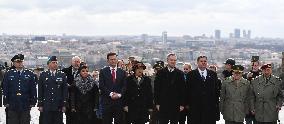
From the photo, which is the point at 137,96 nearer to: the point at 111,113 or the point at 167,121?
the point at 111,113

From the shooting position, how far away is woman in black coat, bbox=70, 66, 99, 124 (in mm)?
8289

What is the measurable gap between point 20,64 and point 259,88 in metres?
4.11

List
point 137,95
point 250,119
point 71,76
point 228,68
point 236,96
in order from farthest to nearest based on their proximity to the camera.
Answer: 1. point 228,68
2. point 71,76
3. point 250,119
4. point 137,95
5. point 236,96

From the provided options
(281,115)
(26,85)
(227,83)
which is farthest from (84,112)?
(281,115)

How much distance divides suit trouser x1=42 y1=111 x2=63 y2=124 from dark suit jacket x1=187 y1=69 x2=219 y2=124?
2.29 metres

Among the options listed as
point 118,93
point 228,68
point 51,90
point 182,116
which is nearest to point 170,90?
point 182,116

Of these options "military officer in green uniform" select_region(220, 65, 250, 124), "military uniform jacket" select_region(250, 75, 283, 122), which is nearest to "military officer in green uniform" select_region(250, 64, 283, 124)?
"military uniform jacket" select_region(250, 75, 283, 122)

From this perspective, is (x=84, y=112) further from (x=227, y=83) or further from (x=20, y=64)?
(x=227, y=83)

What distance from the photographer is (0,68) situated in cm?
1053

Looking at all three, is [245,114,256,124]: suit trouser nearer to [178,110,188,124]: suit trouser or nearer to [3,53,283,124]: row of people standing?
[3,53,283,124]: row of people standing

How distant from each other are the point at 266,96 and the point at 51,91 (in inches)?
145

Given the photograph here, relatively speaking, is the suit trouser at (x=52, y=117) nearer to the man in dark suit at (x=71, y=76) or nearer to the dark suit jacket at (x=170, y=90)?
the man in dark suit at (x=71, y=76)

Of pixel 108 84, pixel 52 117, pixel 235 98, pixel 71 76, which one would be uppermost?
pixel 71 76

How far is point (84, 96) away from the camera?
8328mm
